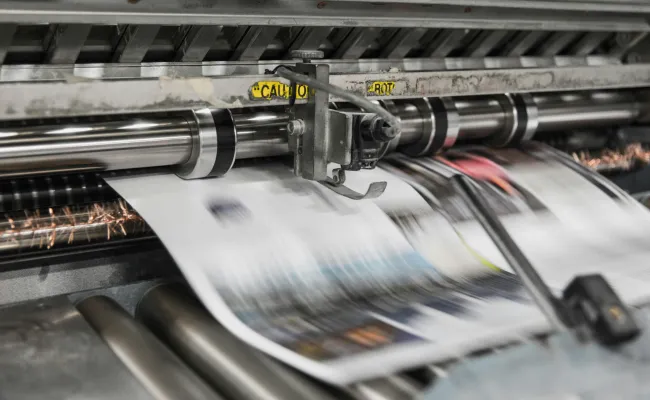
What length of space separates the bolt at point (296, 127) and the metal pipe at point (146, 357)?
54 cm

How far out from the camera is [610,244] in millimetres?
1815

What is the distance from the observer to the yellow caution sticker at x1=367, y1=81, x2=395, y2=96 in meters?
1.82

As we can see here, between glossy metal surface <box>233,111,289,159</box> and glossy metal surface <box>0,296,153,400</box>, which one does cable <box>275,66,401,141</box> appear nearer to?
glossy metal surface <box>233,111,289,159</box>

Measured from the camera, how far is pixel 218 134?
1.63 metres

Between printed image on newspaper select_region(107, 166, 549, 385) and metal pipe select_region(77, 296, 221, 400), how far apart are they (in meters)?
0.11

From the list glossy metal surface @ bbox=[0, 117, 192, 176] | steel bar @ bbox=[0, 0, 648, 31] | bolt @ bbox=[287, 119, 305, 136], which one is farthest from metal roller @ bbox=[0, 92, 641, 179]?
steel bar @ bbox=[0, 0, 648, 31]

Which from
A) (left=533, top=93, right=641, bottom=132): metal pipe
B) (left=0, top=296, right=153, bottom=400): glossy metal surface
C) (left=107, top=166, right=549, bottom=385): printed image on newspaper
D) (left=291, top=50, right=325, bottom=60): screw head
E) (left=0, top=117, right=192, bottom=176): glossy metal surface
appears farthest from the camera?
(left=533, top=93, right=641, bottom=132): metal pipe

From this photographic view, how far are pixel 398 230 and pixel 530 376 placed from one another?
0.62m

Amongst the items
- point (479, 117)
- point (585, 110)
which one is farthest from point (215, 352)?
point (585, 110)

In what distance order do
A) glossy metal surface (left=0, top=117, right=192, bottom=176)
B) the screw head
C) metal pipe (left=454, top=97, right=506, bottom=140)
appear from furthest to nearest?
metal pipe (left=454, top=97, right=506, bottom=140), the screw head, glossy metal surface (left=0, top=117, right=192, bottom=176)

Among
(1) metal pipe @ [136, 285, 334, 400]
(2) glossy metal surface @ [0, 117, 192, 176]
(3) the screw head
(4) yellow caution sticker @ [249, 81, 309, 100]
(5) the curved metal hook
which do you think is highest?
(3) the screw head

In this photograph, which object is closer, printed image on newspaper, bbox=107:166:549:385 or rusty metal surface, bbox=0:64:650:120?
printed image on newspaper, bbox=107:166:549:385

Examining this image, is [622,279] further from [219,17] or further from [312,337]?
[219,17]

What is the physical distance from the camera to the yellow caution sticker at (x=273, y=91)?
1.67m
